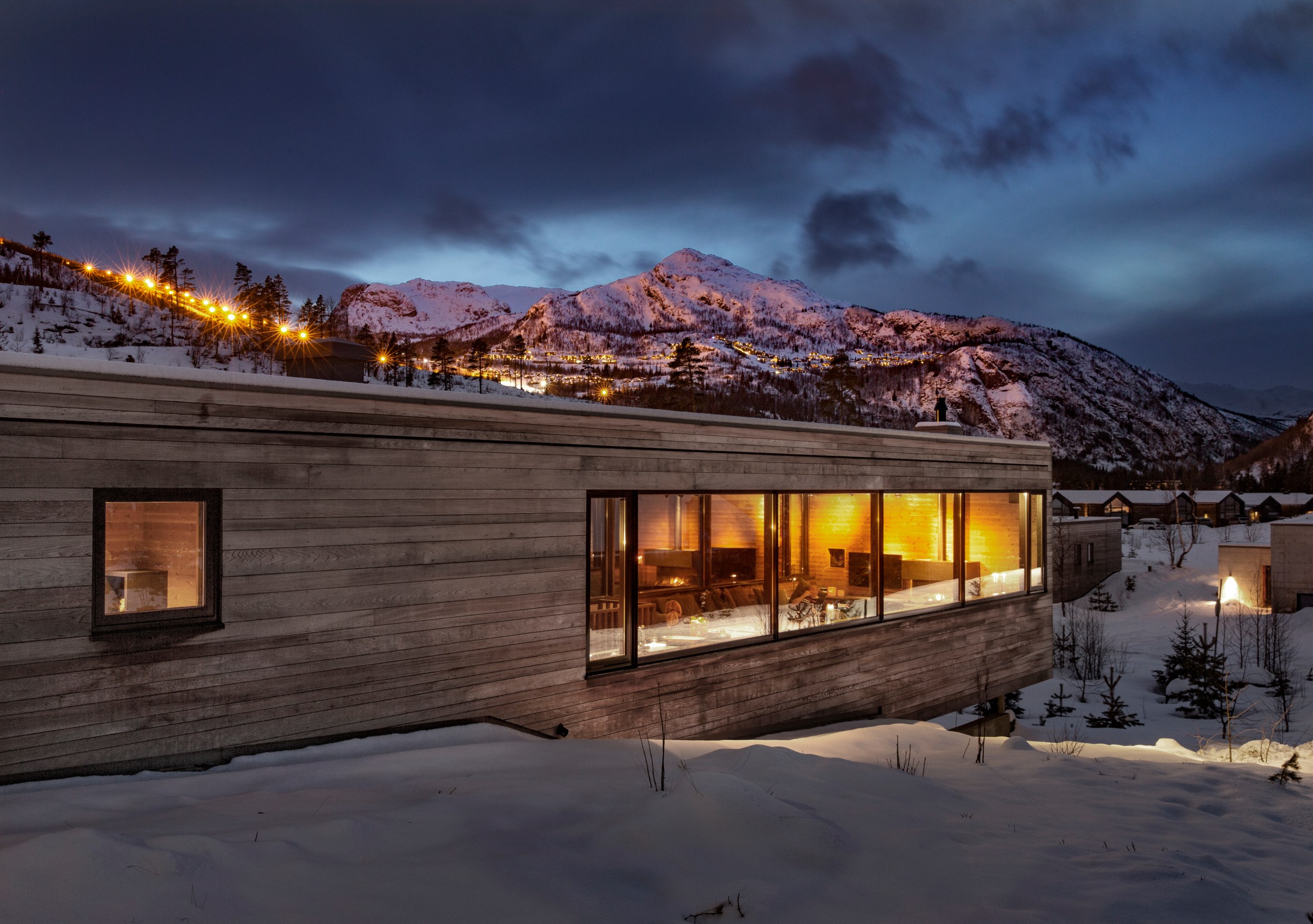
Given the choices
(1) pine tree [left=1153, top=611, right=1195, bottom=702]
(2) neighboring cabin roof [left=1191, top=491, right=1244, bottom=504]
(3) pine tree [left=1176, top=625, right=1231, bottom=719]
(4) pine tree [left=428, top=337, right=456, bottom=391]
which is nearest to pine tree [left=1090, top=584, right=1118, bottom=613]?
(1) pine tree [left=1153, top=611, right=1195, bottom=702]

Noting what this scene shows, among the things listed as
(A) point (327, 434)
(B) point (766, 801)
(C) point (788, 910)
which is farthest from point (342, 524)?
(C) point (788, 910)

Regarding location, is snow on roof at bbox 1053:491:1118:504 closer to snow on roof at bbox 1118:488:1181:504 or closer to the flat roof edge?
snow on roof at bbox 1118:488:1181:504

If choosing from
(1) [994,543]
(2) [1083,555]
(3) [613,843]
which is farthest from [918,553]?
(2) [1083,555]

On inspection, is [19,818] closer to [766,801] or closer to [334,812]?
[334,812]

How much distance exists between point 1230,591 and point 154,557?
106 feet

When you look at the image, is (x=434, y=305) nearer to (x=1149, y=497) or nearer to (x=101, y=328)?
(x=101, y=328)

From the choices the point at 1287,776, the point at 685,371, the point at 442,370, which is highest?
the point at 685,371

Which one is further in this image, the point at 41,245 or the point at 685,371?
Result: the point at 685,371

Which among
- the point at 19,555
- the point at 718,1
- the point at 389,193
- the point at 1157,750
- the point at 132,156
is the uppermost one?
the point at 389,193

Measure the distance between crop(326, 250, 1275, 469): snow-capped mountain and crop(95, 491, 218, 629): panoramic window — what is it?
68.9m

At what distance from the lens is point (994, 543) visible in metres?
9.32

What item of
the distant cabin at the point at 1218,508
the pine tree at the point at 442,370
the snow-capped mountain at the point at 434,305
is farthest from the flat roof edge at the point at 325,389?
the snow-capped mountain at the point at 434,305

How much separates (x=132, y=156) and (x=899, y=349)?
11730cm

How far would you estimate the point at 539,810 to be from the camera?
349 centimetres
